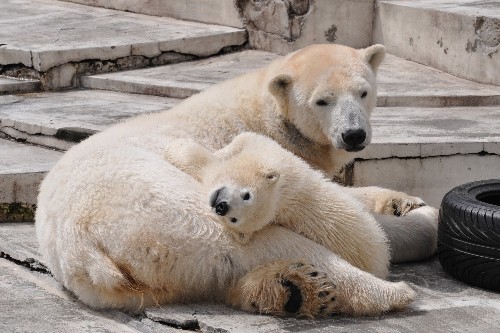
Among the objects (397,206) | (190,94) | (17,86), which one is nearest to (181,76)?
(190,94)

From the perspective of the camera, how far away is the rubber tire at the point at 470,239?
388cm

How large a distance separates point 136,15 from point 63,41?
168 cm

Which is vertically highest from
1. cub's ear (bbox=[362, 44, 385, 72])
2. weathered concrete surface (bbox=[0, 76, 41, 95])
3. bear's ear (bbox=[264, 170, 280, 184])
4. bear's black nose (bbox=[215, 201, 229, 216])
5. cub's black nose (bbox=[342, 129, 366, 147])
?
cub's ear (bbox=[362, 44, 385, 72])

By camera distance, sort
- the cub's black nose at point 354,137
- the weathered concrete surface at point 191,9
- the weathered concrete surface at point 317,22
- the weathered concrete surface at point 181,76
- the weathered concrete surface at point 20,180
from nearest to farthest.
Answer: the cub's black nose at point 354,137 < the weathered concrete surface at point 20,180 < the weathered concrete surface at point 181,76 < the weathered concrete surface at point 317,22 < the weathered concrete surface at point 191,9

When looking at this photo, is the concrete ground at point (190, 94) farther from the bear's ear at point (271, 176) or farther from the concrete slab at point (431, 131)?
the bear's ear at point (271, 176)

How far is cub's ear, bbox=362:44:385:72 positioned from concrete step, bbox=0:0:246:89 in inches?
137

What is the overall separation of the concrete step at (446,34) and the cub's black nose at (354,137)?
2931mm

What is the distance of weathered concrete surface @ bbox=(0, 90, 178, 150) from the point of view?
19.3 ft

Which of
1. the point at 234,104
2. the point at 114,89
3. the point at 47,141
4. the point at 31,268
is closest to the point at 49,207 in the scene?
the point at 31,268

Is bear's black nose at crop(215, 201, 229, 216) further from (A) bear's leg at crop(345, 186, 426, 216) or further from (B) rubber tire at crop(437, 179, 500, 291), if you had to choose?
(A) bear's leg at crop(345, 186, 426, 216)

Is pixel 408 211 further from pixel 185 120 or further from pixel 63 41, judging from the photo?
pixel 63 41

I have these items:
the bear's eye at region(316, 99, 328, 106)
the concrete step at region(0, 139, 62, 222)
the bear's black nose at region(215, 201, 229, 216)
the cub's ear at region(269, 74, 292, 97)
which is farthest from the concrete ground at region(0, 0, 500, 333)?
the cub's ear at region(269, 74, 292, 97)

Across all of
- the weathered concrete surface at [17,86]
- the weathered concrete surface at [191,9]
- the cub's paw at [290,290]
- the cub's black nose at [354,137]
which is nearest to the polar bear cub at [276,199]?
the cub's paw at [290,290]

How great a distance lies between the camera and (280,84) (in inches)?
169
